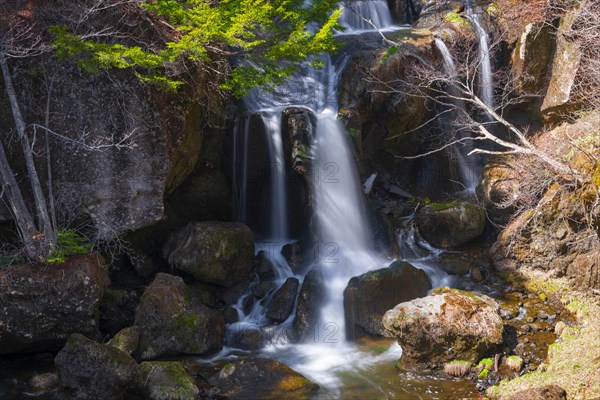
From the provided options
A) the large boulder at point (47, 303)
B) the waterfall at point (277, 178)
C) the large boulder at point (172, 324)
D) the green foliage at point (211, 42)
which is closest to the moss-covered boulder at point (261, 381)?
the large boulder at point (172, 324)

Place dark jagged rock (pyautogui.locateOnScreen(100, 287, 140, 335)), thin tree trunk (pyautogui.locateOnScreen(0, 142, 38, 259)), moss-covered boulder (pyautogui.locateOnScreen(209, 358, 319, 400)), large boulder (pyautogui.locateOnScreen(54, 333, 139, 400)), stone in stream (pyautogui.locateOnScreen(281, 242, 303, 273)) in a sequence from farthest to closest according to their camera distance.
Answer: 1. stone in stream (pyautogui.locateOnScreen(281, 242, 303, 273))
2. dark jagged rock (pyautogui.locateOnScreen(100, 287, 140, 335))
3. thin tree trunk (pyautogui.locateOnScreen(0, 142, 38, 259))
4. moss-covered boulder (pyautogui.locateOnScreen(209, 358, 319, 400))
5. large boulder (pyautogui.locateOnScreen(54, 333, 139, 400))

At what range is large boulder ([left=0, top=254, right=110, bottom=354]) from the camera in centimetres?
826

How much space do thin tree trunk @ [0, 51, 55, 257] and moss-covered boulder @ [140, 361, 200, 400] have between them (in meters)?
2.62

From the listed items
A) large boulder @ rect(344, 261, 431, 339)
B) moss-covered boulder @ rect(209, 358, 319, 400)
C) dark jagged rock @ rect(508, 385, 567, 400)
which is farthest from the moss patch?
moss-covered boulder @ rect(209, 358, 319, 400)

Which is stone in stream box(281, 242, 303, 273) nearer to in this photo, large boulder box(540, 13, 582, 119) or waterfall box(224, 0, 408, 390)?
waterfall box(224, 0, 408, 390)

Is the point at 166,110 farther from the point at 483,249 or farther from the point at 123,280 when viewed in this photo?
the point at 483,249

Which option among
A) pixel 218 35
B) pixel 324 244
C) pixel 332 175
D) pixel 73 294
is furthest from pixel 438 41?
pixel 73 294

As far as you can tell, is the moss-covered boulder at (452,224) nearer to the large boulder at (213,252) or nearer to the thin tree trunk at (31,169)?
the large boulder at (213,252)

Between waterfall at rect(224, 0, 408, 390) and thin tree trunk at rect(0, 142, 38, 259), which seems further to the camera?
waterfall at rect(224, 0, 408, 390)

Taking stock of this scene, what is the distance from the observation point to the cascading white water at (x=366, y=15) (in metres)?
15.8

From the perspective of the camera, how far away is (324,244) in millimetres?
11641

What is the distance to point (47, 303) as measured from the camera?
836cm

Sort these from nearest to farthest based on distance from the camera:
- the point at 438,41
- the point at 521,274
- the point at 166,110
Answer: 1. the point at 166,110
2. the point at 521,274
3. the point at 438,41

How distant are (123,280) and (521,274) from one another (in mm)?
7818
